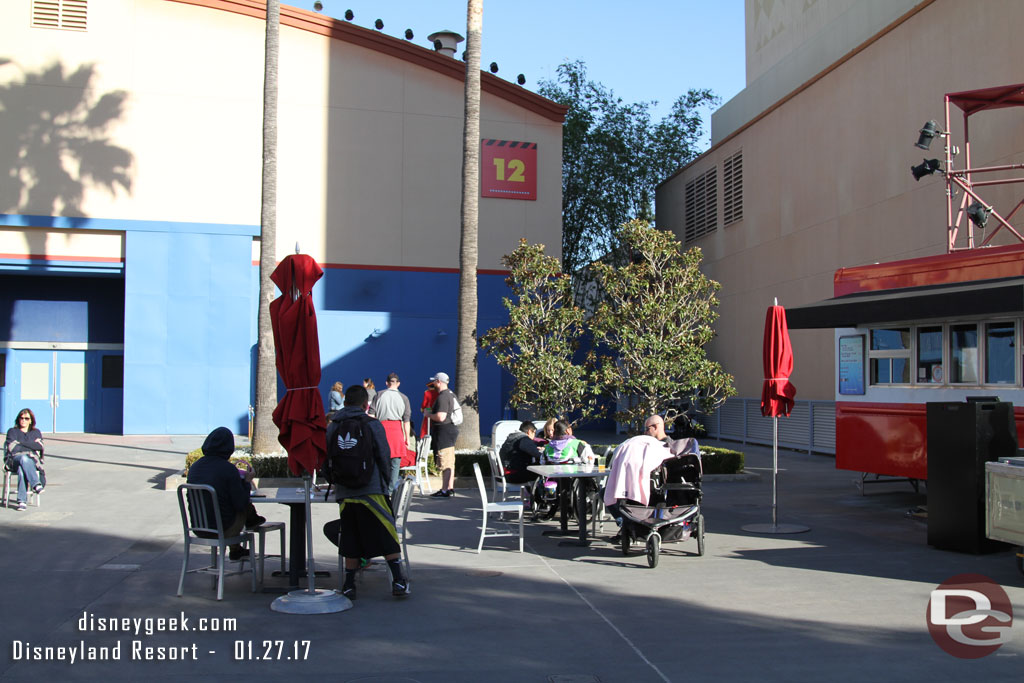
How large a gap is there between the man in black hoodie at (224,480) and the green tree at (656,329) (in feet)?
32.6

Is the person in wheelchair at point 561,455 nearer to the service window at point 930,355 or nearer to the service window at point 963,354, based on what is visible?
the service window at point 930,355

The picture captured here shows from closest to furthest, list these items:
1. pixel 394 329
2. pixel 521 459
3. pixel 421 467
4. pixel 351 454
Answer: pixel 351 454, pixel 521 459, pixel 421 467, pixel 394 329

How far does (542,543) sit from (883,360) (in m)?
5.85

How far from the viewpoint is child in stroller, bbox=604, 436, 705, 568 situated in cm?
945

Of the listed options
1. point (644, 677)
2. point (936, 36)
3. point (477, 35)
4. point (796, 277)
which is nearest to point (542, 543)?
→ point (644, 677)

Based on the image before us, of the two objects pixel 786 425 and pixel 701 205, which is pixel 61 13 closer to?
pixel 701 205

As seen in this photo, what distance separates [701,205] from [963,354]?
1815cm

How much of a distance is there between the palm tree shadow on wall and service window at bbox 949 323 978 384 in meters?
20.9

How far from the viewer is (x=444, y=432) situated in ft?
46.3

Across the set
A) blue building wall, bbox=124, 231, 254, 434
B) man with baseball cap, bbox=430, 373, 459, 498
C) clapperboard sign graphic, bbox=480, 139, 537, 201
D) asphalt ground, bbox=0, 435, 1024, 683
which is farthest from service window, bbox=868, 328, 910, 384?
blue building wall, bbox=124, 231, 254, 434

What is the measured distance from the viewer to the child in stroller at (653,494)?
31.0 ft

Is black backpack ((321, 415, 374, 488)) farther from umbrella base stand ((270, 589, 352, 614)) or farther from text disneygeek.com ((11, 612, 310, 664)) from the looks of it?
text disneygeek.com ((11, 612, 310, 664))

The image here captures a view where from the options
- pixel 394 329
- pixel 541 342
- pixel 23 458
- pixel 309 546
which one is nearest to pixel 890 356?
pixel 541 342

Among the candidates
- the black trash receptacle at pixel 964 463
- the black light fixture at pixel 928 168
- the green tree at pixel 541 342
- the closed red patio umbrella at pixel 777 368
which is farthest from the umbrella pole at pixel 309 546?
the black light fixture at pixel 928 168
